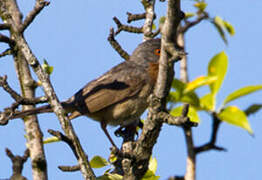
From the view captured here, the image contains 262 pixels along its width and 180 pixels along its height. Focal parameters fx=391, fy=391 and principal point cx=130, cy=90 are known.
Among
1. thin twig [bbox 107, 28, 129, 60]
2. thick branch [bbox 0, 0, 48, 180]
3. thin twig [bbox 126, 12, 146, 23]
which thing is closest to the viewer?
thick branch [bbox 0, 0, 48, 180]

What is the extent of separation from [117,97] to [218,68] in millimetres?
3706

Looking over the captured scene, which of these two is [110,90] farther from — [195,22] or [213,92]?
[213,92]

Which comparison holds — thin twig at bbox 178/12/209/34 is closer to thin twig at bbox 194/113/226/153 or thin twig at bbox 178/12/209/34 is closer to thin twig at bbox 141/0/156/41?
thin twig at bbox 141/0/156/41

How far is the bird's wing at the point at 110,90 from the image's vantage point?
615 cm

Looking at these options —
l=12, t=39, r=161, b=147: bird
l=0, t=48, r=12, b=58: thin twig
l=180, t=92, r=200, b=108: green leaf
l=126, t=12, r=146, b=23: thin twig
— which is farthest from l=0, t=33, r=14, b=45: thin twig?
l=180, t=92, r=200, b=108: green leaf

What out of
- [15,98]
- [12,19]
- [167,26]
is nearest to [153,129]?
[167,26]

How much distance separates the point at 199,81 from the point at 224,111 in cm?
27

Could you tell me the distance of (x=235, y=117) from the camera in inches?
90.6

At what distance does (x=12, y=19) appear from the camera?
4473mm

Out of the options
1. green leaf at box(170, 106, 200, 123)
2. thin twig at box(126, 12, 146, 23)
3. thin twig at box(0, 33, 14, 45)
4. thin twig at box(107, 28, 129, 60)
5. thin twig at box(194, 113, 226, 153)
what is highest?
thin twig at box(126, 12, 146, 23)

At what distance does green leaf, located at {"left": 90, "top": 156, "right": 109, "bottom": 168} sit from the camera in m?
4.02

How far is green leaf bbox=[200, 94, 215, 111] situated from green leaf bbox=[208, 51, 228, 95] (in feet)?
0.26

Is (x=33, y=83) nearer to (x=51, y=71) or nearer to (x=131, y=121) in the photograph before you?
(x=51, y=71)

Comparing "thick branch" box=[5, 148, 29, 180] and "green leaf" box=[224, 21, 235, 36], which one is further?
"green leaf" box=[224, 21, 235, 36]
